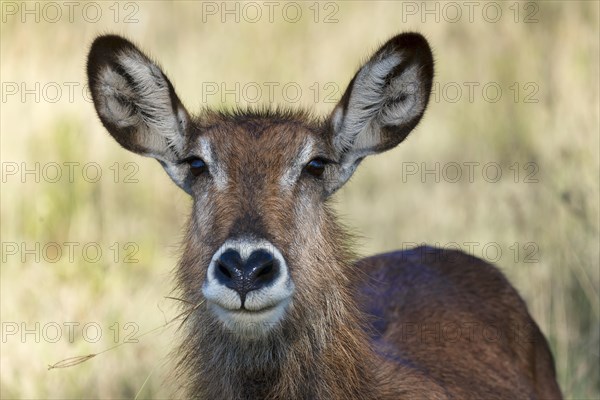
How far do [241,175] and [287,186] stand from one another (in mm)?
229

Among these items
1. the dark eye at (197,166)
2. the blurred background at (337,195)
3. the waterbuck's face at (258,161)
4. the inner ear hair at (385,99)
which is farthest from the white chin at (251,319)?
the blurred background at (337,195)

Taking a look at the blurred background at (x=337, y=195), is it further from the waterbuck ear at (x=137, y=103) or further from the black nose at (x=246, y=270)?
the black nose at (x=246, y=270)

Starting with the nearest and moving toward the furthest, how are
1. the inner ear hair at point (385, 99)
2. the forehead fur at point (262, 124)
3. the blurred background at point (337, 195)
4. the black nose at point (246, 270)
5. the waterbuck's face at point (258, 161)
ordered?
the black nose at point (246, 270) → the waterbuck's face at point (258, 161) → the forehead fur at point (262, 124) → the inner ear hair at point (385, 99) → the blurred background at point (337, 195)

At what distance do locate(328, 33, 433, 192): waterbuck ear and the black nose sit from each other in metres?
1.11

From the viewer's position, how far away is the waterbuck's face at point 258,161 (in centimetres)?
531

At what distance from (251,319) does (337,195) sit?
5487 mm

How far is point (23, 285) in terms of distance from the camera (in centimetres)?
889

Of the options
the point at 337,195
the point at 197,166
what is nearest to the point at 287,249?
the point at 197,166

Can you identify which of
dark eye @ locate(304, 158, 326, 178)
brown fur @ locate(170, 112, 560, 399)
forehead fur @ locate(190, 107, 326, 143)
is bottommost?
brown fur @ locate(170, 112, 560, 399)

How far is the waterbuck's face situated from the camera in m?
5.31

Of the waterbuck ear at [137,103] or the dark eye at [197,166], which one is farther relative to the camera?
the waterbuck ear at [137,103]

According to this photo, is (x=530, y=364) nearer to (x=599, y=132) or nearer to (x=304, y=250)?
(x=304, y=250)

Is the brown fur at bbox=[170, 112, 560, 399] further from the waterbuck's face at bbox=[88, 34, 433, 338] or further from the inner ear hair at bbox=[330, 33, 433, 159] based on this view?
the inner ear hair at bbox=[330, 33, 433, 159]

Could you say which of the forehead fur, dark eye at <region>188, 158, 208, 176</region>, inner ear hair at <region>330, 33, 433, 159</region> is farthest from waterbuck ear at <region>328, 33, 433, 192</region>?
dark eye at <region>188, 158, 208, 176</region>
